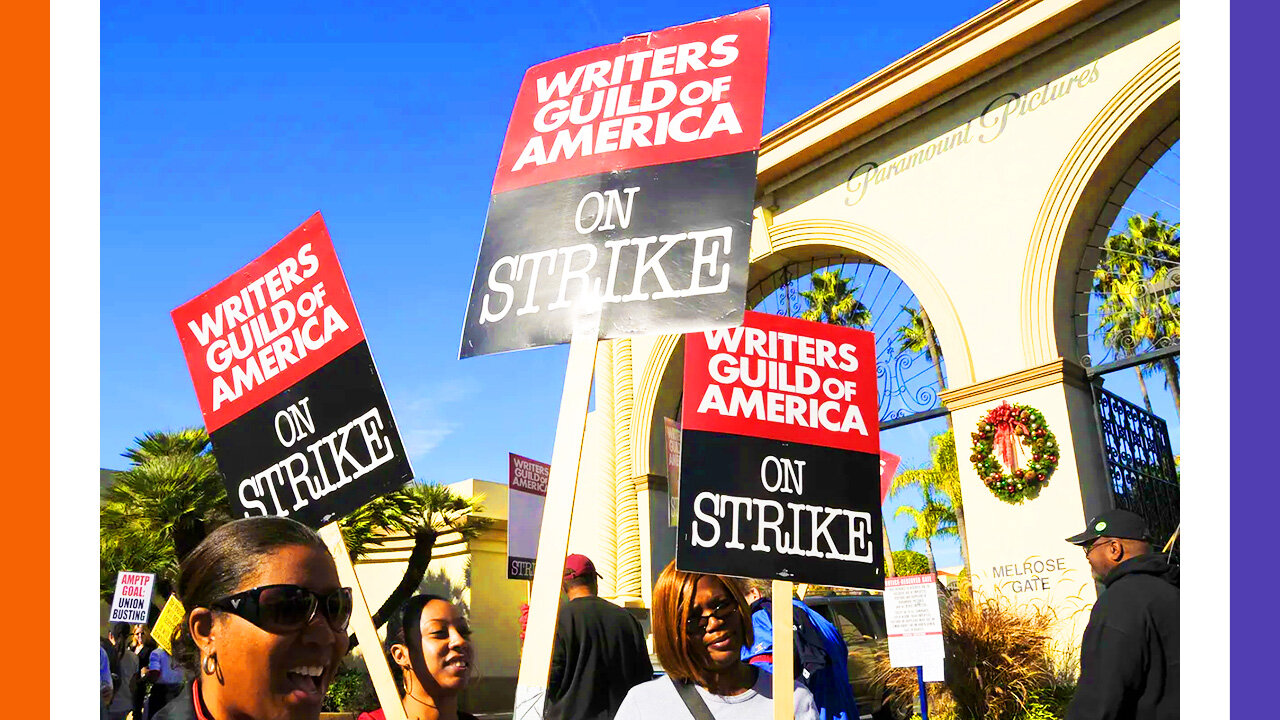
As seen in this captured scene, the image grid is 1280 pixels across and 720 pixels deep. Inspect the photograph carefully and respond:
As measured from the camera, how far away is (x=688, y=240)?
3381 mm

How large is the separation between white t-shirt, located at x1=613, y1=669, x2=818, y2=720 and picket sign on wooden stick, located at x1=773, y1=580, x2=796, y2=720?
3.8 inches

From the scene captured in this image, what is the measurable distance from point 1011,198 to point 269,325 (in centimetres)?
1062

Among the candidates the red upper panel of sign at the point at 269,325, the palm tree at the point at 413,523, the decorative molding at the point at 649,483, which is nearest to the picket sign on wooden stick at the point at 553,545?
the red upper panel of sign at the point at 269,325

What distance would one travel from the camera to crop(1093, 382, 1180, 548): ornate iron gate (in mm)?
12320

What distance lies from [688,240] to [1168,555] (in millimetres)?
7380

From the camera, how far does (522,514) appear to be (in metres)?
11.9

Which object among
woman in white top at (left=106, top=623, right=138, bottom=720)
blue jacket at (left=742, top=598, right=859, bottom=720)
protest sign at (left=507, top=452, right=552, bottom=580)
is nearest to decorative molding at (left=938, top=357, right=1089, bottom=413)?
protest sign at (left=507, top=452, right=552, bottom=580)

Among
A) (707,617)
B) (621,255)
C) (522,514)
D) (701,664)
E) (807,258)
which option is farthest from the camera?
(807,258)

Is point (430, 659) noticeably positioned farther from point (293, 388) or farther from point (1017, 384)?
point (1017, 384)

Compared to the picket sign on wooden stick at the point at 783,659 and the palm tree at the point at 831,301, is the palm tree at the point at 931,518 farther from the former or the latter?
the picket sign on wooden stick at the point at 783,659

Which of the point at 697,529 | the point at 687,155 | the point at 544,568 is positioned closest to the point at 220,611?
the point at 544,568

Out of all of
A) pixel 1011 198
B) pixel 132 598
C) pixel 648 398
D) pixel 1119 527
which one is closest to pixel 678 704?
pixel 1119 527

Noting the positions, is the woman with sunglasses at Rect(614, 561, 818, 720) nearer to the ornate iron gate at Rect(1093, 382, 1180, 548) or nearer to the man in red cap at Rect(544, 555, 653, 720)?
the man in red cap at Rect(544, 555, 653, 720)
